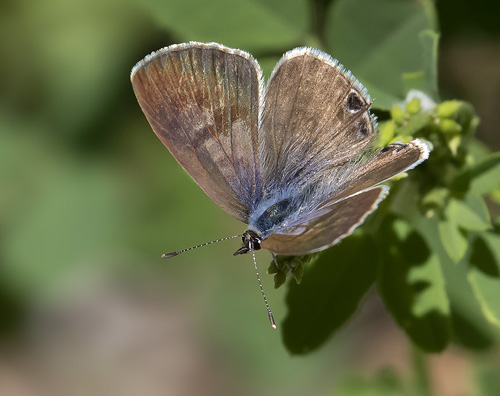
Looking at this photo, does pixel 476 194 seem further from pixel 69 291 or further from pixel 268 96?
pixel 69 291

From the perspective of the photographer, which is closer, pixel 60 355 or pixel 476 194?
pixel 476 194

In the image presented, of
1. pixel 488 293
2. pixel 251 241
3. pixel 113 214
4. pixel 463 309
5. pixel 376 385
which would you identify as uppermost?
pixel 251 241

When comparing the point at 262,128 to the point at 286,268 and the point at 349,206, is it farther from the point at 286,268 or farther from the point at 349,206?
the point at 286,268

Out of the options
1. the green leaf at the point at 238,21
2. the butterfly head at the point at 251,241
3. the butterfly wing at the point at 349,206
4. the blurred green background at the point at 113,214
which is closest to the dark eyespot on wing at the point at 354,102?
the butterfly wing at the point at 349,206

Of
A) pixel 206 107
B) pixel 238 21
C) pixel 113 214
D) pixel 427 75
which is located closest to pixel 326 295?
pixel 206 107

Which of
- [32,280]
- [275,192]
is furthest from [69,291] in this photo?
[275,192]

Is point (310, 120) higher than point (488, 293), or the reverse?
point (310, 120)

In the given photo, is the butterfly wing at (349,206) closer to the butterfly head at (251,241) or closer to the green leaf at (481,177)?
the butterfly head at (251,241)
